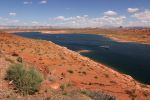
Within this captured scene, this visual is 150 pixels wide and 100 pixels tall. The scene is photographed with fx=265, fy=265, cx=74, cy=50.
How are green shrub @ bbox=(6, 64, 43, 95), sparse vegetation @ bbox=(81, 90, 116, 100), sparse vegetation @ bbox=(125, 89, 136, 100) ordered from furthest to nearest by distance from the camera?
sparse vegetation @ bbox=(125, 89, 136, 100) < sparse vegetation @ bbox=(81, 90, 116, 100) < green shrub @ bbox=(6, 64, 43, 95)

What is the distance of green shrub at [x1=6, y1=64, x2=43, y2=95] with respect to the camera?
41.7 ft

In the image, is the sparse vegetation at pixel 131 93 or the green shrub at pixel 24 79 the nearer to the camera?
the green shrub at pixel 24 79

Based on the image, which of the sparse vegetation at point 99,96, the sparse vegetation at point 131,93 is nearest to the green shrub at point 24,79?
the sparse vegetation at point 99,96

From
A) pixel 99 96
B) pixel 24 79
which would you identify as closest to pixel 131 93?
pixel 99 96

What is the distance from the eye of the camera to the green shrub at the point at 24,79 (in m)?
12.7

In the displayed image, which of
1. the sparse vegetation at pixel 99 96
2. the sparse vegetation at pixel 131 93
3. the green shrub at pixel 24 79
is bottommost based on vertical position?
the sparse vegetation at pixel 131 93

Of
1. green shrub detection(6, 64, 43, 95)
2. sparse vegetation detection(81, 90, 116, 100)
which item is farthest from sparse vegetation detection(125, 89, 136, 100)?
green shrub detection(6, 64, 43, 95)

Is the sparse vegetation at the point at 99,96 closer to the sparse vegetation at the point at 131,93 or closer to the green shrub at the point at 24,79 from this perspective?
the green shrub at the point at 24,79

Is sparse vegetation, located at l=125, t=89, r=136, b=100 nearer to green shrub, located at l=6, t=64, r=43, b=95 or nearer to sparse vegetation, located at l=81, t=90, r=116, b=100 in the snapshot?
sparse vegetation, located at l=81, t=90, r=116, b=100

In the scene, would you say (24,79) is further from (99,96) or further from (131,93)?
(131,93)

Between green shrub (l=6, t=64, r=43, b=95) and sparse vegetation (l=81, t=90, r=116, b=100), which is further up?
green shrub (l=6, t=64, r=43, b=95)

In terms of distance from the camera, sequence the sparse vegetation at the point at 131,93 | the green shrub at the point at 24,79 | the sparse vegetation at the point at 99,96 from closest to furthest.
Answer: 1. the green shrub at the point at 24,79
2. the sparse vegetation at the point at 99,96
3. the sparse vegetation at the point at 131,93

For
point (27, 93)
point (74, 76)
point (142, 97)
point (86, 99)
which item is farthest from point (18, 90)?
point (74, 76)

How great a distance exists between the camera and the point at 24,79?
43.2 ft
